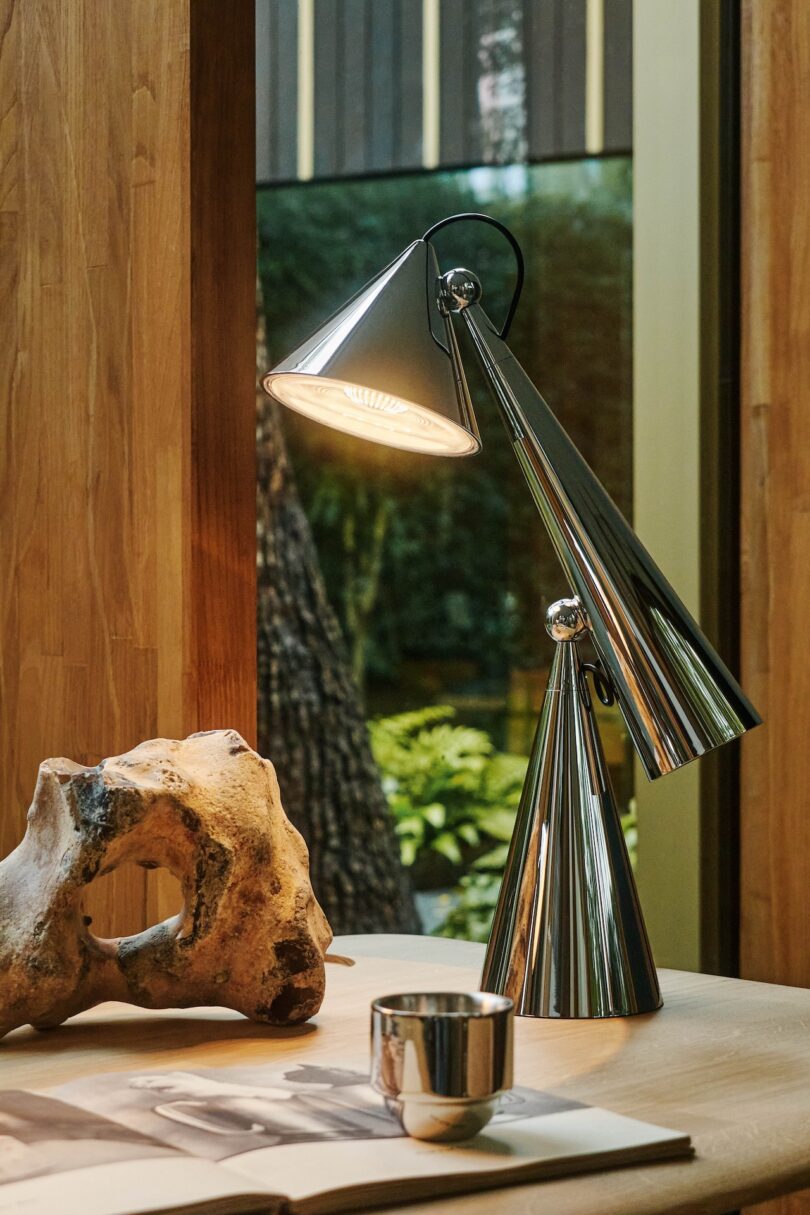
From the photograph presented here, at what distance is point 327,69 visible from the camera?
2176mm

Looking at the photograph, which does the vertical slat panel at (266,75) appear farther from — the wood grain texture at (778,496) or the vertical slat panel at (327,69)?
the wood grain texture at (778,496)

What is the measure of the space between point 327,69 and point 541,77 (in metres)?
0.35

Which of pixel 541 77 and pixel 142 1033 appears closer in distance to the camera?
pixel 142 1033

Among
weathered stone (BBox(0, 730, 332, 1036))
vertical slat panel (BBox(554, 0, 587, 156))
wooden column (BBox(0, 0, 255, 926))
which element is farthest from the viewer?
vertical slat panel (BBox(554, 0, 587, 156))

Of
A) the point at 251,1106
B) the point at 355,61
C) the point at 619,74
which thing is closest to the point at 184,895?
the point at 251,1106

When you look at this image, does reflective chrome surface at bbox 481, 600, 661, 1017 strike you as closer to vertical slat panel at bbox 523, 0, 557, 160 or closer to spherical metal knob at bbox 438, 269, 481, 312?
spherical metal knob at bbox 438, 269, 481, 312

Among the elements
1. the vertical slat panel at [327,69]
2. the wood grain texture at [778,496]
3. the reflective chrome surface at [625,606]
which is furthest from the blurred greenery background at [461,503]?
the reflective chrome surface at [625,606]

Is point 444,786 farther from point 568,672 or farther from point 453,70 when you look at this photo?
point 568,672

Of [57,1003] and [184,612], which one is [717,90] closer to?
[184,612]

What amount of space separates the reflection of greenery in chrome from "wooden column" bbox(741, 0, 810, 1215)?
89 centimetres

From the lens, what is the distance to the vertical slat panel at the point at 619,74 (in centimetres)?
175

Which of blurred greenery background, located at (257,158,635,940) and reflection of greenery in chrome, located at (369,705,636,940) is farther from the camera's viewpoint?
reflection of greenery in chrome, located at (369,705,636,940)

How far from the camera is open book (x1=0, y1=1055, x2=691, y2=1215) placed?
642mm

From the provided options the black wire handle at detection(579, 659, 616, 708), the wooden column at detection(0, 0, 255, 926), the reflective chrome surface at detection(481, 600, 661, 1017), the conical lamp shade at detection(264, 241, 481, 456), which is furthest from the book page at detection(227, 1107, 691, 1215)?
the wooden column at detection(0, 0, 255, 926)
